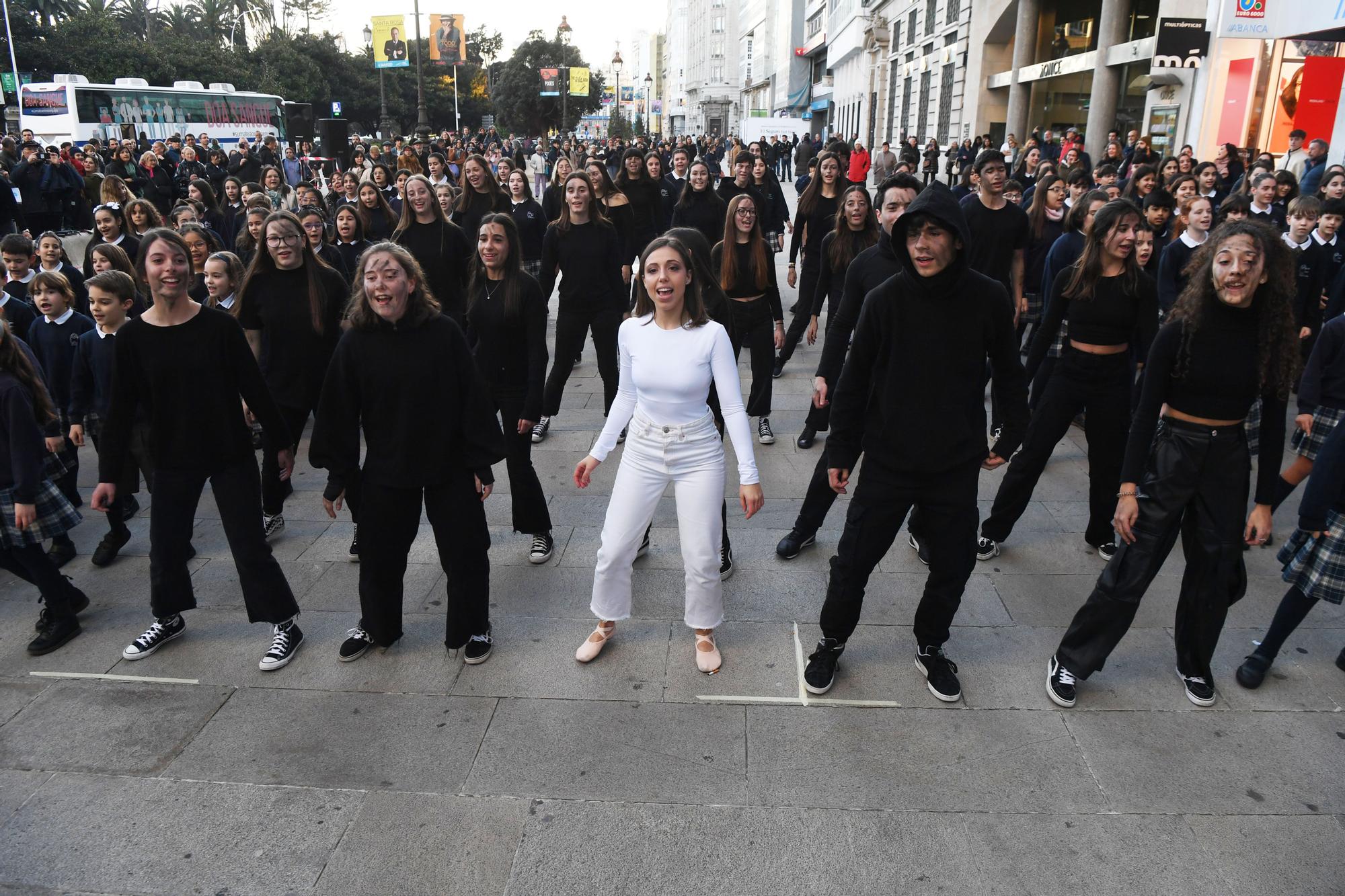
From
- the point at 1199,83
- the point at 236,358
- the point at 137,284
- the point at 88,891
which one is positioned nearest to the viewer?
the point at 88,891

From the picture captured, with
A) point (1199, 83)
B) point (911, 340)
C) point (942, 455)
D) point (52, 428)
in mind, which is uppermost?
point (1199, 83)

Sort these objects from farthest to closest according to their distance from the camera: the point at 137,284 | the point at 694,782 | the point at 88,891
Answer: the point at 137,284 → the point at 694,782 → the point at 88,891

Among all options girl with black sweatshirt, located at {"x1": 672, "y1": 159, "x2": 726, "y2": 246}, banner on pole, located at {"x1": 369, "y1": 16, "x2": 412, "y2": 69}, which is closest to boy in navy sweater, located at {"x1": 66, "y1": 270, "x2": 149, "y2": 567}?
girl with black sweatshirt, located at {"x1": 672, "y1": 159, "x2": 726, "y2": 246}

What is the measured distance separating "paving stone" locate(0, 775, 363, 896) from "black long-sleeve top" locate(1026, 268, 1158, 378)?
4.03m

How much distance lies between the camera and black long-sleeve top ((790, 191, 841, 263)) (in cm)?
820

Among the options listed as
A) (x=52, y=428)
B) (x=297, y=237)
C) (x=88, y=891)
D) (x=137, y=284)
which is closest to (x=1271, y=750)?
(x=88, y=891)

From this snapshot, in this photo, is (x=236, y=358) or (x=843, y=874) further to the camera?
(x=236, y=358)

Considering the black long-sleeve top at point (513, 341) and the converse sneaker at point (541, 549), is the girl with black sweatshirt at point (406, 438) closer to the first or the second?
the black long-sleeve top at point (513, 341)

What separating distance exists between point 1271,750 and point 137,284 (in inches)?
292

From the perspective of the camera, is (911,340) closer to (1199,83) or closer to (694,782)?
(694,782)

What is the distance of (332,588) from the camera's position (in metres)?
5.02

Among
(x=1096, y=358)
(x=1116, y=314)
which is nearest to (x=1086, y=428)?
(x=1096, y=358)

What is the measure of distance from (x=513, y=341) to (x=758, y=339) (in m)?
2.30

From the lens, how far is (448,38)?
4159 cm
